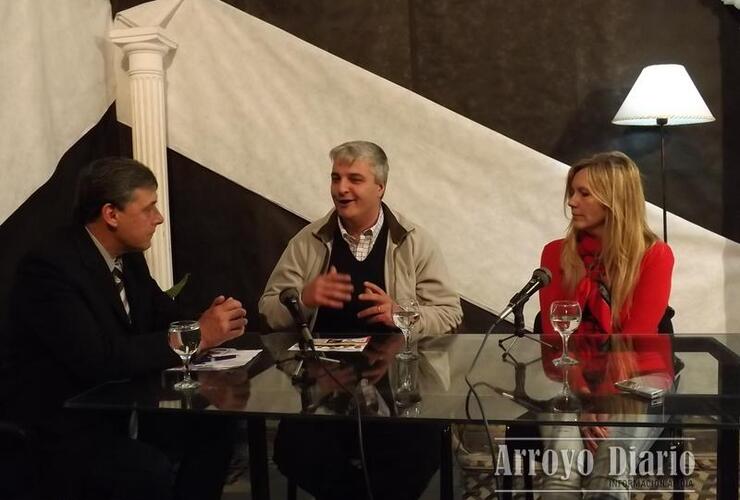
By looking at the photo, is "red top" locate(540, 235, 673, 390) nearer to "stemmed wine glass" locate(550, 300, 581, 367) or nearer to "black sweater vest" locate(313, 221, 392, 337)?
"stemmed wine glass" locate(550, 300, 581, 367)

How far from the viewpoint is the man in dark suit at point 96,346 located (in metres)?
1.76

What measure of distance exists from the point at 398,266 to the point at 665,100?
4.38 feet

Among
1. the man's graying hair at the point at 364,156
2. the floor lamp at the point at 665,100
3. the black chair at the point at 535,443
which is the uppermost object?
the floor lamp at the point at 665,100

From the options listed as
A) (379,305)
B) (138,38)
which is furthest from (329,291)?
(138,38)

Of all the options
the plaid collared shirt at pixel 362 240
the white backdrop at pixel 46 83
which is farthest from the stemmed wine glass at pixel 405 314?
the white backdrop at pixel 46 83

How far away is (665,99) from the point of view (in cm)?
293

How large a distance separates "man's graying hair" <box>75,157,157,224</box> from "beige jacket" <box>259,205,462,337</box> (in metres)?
0.68

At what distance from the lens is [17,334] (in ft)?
6.14

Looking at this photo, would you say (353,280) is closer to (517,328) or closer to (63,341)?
(517,328)

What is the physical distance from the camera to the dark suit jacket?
1775 millimetres

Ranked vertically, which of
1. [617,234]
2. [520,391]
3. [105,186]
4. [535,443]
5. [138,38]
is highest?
[138,38]

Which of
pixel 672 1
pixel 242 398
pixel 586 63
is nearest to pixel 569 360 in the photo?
pixel 242 398

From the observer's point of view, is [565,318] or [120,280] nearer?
[565,318]

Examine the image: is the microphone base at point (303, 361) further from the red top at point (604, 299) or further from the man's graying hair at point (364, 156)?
the man's graying hair at point (364, 156)
